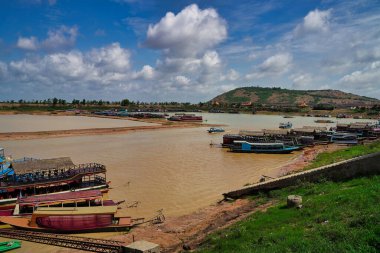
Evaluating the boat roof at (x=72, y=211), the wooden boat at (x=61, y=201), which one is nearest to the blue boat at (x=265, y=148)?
the wooden boat at (x=61, y=201)

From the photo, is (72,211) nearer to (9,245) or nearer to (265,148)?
(9,245)

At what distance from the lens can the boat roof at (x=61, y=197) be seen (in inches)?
801

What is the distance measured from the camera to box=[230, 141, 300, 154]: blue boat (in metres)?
47.4

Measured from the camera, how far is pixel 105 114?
5576 inches

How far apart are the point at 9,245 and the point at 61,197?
17.5 ft

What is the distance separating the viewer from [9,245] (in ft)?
52.2

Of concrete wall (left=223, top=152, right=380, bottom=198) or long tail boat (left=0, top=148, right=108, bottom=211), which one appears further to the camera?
long tail boat (left=0, top=148, right=108, bottom=211)

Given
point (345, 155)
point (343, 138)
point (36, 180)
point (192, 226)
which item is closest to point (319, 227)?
point (192, 226)

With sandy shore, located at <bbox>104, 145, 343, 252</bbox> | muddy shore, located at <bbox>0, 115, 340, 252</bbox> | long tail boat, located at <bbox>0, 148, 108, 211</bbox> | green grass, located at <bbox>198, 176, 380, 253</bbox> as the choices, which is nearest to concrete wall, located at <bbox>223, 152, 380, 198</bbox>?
green grass, located at <bbox>198, 176, 380, 253</bbox>

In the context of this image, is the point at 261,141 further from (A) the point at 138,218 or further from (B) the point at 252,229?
(B) the point at 252,229

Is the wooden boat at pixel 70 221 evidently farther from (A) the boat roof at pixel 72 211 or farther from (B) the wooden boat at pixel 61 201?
(B) the wooden boat at pixel 61 201

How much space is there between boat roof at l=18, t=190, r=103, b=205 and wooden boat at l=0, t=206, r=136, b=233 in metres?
1.30

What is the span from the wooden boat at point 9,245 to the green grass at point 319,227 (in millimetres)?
9501

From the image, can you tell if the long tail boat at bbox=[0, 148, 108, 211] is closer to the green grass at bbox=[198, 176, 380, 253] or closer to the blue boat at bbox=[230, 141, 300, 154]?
the green grass at bbox=[198, 176, 380, 253]
